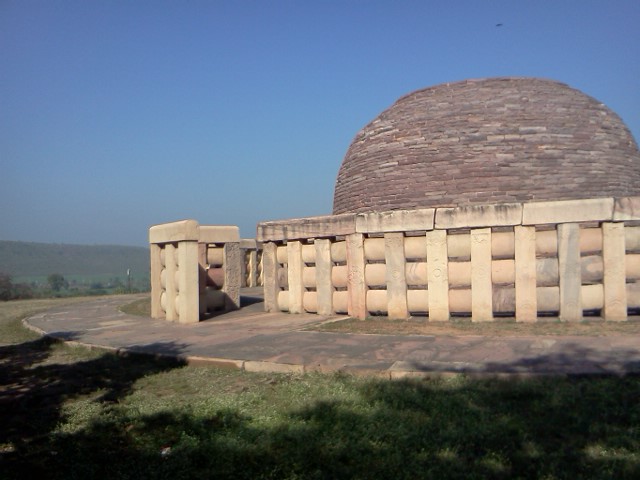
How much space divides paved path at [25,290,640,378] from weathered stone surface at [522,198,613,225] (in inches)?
60.7

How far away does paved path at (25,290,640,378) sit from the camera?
3.76 m

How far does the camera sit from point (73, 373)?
459cm

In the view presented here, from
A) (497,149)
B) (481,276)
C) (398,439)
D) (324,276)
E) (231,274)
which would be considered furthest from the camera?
(497,149)

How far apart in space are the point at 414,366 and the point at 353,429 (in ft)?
3.78

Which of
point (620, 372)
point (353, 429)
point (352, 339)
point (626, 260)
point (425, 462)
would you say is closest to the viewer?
point (425, 462)

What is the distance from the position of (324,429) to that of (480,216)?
391 cm

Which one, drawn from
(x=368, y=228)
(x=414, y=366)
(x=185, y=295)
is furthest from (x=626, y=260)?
(x=185, y=295)

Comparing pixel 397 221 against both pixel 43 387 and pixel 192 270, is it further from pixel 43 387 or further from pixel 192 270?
pixel 43 387

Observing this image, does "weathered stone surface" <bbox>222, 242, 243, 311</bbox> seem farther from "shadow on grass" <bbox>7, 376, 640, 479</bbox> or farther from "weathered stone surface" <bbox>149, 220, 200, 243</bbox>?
"shadow on grass" <bbox>7, 376, 640, 479</bbox>

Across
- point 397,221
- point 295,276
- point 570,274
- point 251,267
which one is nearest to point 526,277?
point 570,274

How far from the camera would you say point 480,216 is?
6.08 m

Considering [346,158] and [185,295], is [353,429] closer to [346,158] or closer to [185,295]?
[185,295]

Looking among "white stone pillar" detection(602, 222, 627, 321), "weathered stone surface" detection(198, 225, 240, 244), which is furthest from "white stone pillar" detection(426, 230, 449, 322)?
"weathered stone surface" detection(198, 225, 240, 244)

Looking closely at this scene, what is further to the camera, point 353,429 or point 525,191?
point 525,191
